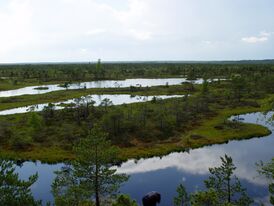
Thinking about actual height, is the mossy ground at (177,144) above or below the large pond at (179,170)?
above

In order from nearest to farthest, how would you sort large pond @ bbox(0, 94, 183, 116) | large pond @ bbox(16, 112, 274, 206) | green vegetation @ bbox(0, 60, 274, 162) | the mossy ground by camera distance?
large pond @ bbox(16, 112, 274, 206) < the mossy ground < green vegetation @ bbox(0, 60, 274, 162) < large pond @ bbox(0, 94, 183, 116)

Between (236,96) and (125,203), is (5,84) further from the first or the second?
(125,203)

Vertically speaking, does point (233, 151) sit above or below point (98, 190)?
below

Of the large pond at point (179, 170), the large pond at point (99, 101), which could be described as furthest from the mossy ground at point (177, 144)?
the large pond at point (99, 101)

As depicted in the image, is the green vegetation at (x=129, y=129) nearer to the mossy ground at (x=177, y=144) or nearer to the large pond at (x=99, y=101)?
the mossy ground at (x=177, y=144)

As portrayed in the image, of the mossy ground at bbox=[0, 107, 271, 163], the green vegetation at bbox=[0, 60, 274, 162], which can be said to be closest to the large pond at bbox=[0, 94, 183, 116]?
the green vegetation at bbox=[0, 60, 274, 162]

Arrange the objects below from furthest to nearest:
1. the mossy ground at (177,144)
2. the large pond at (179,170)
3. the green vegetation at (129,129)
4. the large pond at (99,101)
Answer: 1. the large pond at (99,101)
2. the green vegetation at (129,129)
3. the mossy ground at (177,144)
4. the large pond at (179,170)

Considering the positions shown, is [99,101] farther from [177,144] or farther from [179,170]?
[179,170]

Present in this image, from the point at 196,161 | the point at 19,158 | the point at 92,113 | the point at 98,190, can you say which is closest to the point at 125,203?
the point at 98,190

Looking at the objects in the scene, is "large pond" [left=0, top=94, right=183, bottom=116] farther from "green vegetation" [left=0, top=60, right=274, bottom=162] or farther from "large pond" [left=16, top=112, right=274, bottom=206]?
"large pond" [left=16, top=112, right=274, bottom=206]
